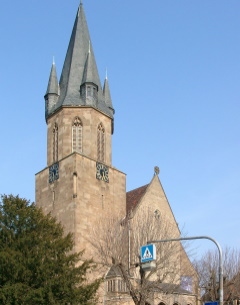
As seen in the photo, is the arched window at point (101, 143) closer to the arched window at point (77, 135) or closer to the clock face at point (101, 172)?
the clock face at point (101, 172)

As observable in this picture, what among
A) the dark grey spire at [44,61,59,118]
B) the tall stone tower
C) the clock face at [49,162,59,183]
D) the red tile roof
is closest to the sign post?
the tall stone tower

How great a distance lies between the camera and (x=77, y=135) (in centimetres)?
3906

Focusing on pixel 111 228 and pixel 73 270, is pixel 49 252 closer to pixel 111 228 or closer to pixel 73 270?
pixel 73 270

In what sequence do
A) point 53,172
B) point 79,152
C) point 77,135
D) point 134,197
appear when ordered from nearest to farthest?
point 79,152 → point 53,172 → point 77,135 → point 134,197

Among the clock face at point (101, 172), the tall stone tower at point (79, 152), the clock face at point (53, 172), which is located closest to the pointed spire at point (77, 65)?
the tall stone tower at point (79, 152)

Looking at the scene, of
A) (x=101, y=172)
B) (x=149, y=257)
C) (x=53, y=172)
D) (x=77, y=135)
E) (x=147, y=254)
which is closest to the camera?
(x=149, y=257)

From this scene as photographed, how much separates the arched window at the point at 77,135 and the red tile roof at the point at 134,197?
533 centimetres

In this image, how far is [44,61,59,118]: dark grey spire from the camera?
41.2 metres

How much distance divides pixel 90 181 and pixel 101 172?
140cm

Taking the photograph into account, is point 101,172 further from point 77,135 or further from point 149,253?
point 149,253

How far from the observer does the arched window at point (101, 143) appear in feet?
130

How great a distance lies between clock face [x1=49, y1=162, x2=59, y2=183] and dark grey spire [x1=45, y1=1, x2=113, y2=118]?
4.35 m

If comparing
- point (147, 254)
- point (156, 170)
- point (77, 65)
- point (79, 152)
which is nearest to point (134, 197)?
point (156, 170)

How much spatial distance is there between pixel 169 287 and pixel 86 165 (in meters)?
10.1
